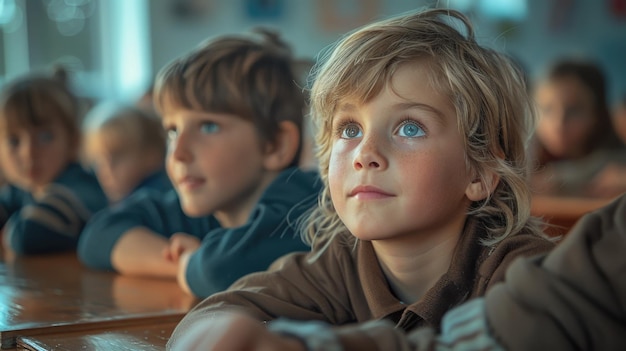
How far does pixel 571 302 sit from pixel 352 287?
18.0 inches

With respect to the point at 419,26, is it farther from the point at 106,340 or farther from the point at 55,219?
the point at 55,219

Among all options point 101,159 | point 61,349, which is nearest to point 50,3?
point 101,159

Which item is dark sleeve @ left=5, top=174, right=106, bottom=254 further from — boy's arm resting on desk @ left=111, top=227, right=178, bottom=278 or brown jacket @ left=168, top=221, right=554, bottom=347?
brown jacket @ left=168, top=221, right=554, bottom=347

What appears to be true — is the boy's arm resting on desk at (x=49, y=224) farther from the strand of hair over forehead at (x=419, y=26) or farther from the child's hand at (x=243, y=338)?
the child's hand at (x=243, y=338)

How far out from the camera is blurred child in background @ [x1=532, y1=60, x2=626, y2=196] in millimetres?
4074

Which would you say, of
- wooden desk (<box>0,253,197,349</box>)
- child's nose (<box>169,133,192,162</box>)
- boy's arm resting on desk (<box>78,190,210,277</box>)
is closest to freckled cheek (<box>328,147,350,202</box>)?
wooden desk (<box>0,253,197,349</box>)

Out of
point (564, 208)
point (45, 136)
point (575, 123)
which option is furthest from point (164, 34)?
point (564, 208)

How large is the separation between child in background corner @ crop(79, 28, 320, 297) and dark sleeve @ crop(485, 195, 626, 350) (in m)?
0.80

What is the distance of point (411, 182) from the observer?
1118 mm

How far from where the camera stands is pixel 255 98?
177cm

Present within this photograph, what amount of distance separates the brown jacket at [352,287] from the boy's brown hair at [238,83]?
521 millimetres

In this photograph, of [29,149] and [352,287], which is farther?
[29,149]

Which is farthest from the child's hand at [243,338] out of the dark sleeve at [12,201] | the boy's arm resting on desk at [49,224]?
the dark sleeve at [12,201]

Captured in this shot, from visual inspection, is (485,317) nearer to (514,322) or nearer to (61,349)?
(514,322)
